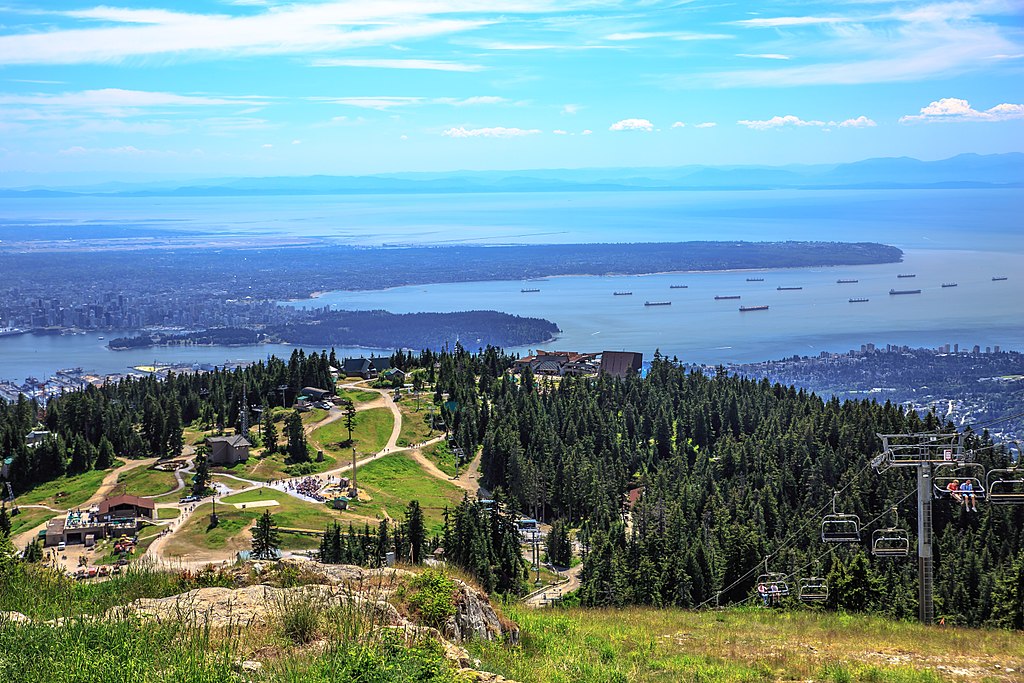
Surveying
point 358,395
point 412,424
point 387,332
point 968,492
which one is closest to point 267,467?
point 412,424

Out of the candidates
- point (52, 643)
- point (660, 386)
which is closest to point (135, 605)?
point (52, 643)

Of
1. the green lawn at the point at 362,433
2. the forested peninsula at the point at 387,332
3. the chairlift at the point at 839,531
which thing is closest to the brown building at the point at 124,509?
the green lawn at the point at 362,433

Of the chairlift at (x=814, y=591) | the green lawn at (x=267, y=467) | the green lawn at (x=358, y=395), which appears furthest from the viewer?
the green lawn at (x=358, y=395)

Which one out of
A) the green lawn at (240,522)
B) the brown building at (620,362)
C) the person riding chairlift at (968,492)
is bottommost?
the green lawn at (240,522)

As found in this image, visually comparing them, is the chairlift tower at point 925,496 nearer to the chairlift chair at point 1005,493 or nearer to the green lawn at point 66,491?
the chairlift chair at point 1005,493

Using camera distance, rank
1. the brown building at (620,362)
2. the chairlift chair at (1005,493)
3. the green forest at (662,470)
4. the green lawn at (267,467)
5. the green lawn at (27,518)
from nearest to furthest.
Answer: the chairlift chair at (1005,493) < the green forest at (662,470) < the green lawn at (27,518) < the green lawn at (267,467) < the brown building at (620,362)

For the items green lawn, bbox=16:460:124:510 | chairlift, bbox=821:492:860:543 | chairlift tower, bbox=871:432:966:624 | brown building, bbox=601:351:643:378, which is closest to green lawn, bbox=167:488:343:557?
green lawn, bbox=16:460:124:510
